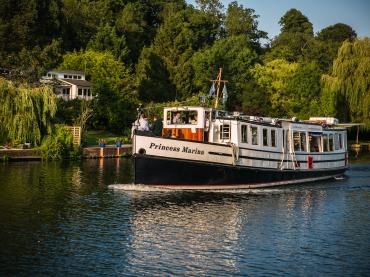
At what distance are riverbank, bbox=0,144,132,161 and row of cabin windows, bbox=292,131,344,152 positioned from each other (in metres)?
22.8

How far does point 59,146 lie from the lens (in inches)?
2163

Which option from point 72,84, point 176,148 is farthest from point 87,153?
point 72,84

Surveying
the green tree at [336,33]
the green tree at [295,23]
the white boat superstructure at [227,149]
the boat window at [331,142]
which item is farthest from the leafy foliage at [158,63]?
the boat window at [331,142]

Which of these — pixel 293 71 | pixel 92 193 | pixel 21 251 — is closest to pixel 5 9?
pixel 293 71

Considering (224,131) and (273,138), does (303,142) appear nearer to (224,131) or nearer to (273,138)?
(273,138)

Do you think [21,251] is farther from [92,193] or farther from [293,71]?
[293,71]

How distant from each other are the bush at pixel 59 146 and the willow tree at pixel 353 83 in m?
36.9

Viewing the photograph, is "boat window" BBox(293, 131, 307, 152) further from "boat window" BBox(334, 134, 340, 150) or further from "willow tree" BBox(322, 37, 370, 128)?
"willow tree" BBox(322, 37, 370, 128)

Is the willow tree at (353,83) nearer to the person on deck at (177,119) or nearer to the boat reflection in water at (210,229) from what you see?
the boat reflection in water at (210,229)

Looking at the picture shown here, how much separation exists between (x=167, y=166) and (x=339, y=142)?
1745cm

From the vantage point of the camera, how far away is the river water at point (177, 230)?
2170 cm

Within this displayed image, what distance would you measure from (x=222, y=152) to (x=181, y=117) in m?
3.99

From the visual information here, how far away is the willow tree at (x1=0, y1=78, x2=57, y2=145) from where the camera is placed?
2136 inches

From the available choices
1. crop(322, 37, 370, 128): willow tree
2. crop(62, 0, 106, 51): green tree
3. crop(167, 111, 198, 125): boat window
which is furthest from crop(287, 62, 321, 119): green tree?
crop(167, 111, 198, 125): boat window
